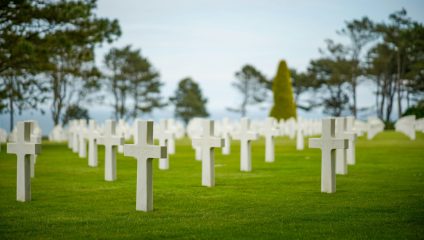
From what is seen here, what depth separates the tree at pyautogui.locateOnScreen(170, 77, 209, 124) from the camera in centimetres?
7462

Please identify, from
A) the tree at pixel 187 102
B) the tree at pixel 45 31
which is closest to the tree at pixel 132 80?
the tree at pixel 187 102

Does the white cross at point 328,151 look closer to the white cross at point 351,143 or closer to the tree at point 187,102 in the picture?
the white cross at point 351,143

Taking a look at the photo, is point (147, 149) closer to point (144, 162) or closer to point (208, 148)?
point (144, 162)

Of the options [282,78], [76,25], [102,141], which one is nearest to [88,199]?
[102,141]

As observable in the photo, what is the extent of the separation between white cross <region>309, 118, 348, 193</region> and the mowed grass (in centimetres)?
26

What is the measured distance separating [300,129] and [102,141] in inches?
554

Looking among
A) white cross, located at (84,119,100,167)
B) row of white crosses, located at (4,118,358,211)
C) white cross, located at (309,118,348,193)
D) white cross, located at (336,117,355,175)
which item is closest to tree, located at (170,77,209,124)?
row of white crosses, located at (4,118,358,211)

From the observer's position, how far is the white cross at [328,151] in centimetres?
1059

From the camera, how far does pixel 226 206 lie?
29.8 feet

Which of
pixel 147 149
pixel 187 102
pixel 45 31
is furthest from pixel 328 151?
pixel 187 102

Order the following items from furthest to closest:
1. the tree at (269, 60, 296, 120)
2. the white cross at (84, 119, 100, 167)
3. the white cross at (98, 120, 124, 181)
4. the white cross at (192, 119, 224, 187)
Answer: the tree at (269, 60, 296, 120) → the white cross at (84, 119, 100, 167) → the white cross at (98, 120, 124, 181) → the white cross at (192, 119, 224, 187)

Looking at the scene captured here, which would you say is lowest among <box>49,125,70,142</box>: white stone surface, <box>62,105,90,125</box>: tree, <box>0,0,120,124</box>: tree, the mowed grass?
the mowed grass

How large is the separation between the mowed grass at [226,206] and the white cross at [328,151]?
0.26 meters

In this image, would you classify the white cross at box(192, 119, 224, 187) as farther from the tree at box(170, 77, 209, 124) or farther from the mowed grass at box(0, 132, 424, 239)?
the tree at box(170, 77, 209, 124)
